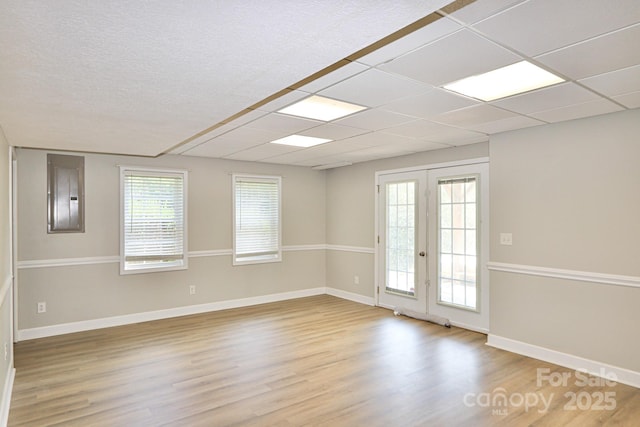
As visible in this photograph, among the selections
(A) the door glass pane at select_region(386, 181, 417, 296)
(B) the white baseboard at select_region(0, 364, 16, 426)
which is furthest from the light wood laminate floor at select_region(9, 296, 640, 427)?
(A) the door glass pane at select_region(386, 181, 417, 296)

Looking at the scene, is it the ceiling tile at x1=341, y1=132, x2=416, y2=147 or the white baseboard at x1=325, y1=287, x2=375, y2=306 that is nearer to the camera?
the ceiling tile at x1=341, y1=132, x2=416, y2=147

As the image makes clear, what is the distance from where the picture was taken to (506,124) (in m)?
3.91

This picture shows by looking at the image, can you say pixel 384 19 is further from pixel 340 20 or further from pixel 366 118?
pixel 366 118

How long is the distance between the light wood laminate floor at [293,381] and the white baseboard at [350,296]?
135 centimetres

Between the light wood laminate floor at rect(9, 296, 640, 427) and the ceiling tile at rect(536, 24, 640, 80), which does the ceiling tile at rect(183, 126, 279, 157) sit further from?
the ceiling tile at rect(536, 24, 640, 80)

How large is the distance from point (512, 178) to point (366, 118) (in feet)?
6.20

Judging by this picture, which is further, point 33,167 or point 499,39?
point 33,167

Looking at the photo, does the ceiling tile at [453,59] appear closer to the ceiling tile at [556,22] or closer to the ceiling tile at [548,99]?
the ceiling tile at [556,22]

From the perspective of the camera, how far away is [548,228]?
12.9 ft

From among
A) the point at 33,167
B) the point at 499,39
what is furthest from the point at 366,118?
the point at 33,167

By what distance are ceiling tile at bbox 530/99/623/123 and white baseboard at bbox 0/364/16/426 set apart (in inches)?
194

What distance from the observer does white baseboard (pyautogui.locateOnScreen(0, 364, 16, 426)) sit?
2.72 meters

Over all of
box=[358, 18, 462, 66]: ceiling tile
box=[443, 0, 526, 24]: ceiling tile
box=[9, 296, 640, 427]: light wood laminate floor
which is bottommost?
box=[9, 296, 640, 427]: light wood laminate floor

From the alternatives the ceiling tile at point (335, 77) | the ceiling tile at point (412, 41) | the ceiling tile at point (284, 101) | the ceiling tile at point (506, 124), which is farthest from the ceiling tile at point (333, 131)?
the ceiling tile at point (412, 41)
